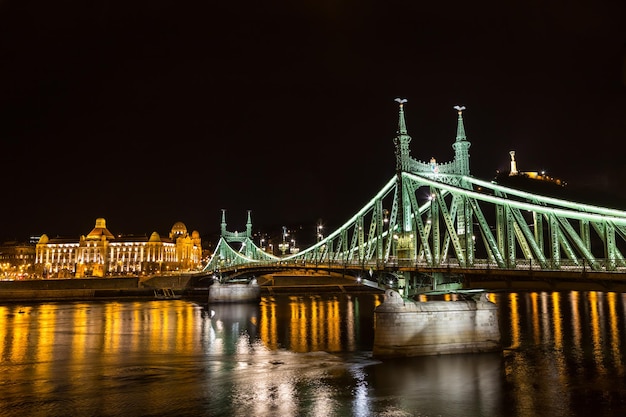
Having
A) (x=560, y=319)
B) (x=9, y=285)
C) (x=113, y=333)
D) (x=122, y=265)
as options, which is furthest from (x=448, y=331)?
(x=122, y=265)

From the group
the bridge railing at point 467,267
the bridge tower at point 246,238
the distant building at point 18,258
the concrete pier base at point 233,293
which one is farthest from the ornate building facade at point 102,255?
the bridge railing at point 467,267

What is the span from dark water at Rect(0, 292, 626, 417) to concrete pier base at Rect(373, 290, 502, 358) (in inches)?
26.0

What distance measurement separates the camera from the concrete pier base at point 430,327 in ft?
87.9

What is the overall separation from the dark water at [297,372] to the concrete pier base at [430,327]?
66cm

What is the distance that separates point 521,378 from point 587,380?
8.88ft

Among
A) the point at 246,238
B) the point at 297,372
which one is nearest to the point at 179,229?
the point at 246,238

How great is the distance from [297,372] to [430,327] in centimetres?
693

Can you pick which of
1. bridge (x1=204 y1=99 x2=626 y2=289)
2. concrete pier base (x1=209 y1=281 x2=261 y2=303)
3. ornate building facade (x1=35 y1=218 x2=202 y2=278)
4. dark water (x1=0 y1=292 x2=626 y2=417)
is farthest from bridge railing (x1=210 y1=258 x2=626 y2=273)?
ornate building facade (x1=35 y1=218 x2=202 y2=278)

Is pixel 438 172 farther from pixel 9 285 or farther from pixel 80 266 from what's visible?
pixel 80 266

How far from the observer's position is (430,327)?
1070 inches

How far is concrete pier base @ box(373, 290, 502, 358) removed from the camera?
87.9ft

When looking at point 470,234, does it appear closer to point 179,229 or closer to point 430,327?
point 430,327

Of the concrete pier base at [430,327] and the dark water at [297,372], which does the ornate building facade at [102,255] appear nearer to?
the dark water at [297,372]

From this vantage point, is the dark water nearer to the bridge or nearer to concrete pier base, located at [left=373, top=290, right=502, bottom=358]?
concrete pier base, located at [left=373, top=290, right=502, bottom=358]
